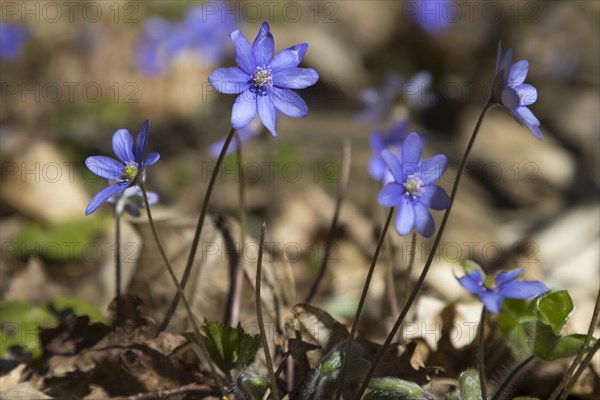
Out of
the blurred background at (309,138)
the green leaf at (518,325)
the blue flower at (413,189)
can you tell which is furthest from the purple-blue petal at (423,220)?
the blurred background at (309,138)

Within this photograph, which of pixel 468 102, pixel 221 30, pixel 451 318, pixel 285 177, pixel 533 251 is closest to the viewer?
pixel 451 318

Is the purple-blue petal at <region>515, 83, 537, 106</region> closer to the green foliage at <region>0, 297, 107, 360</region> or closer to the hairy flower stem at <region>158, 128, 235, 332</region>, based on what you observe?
the hairy flower stem at <region>158, 128, 235, 332</region>

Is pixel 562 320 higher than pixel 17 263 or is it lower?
higher

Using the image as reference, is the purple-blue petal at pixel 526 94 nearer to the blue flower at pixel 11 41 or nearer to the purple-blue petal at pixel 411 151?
the purple-blue petal at pixel 411 151

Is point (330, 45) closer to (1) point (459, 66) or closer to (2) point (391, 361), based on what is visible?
(1) point (459, 66)

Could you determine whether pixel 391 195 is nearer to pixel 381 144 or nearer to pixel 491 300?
pixel 491 300

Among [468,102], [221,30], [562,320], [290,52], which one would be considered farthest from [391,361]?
[468,102]
